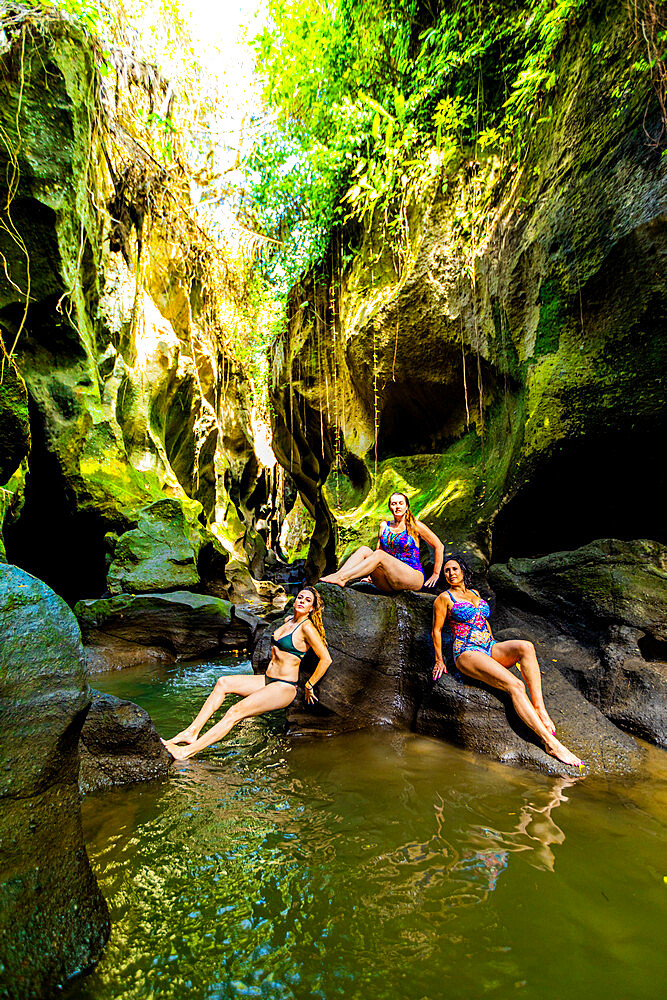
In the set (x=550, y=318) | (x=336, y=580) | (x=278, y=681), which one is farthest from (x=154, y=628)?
(x=550, y=318)

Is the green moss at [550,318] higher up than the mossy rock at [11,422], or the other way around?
the green moss at [550,318]

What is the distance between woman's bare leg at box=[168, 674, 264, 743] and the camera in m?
3.73

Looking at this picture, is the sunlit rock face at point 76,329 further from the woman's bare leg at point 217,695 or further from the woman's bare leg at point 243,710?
the woman's bare leg at point 243,710

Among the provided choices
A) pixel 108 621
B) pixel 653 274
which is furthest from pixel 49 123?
pixel 653 274

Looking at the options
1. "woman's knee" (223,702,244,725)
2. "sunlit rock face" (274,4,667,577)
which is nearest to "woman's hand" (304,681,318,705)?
"woman's knee" (223,702,244,725)

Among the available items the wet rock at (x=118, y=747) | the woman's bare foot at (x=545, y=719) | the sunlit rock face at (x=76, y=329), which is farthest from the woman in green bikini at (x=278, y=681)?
the sunlit rock face at (x=76, y=329)

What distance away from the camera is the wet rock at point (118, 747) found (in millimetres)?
3062

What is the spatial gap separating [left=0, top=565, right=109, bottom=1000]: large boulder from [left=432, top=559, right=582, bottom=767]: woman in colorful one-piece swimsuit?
9.67 ft

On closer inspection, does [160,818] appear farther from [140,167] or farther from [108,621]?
[140,167]

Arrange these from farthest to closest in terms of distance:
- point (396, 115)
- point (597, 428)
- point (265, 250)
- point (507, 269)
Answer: point (265, 250), point (396, 115), point (507, 269), point (597, 428)

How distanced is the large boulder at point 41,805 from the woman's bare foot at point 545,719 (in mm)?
3093

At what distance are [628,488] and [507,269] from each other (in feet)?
11.8

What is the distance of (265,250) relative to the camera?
12.1 m

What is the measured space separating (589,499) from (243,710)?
4.58 meters
